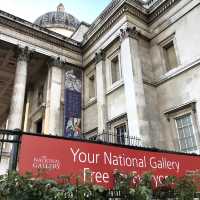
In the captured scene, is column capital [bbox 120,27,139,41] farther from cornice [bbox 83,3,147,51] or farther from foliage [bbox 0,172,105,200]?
foliage [bbox 0,172,105,200]

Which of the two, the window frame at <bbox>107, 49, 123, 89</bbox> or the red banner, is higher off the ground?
the window frame at <bbox>107, 49, 123, 89</bbox>

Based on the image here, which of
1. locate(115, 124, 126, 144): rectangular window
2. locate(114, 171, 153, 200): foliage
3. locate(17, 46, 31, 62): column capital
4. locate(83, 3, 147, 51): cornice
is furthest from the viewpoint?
locate(17, 46, 31, 62): column capital

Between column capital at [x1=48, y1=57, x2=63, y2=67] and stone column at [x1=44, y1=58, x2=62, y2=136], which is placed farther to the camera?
column capital at [x1=48, y1=57, x2=63, y2=67]

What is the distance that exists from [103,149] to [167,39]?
13.1 metres

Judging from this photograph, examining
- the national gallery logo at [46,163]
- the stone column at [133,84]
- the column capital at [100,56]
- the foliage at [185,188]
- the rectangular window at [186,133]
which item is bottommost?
the foliage at [185,188]

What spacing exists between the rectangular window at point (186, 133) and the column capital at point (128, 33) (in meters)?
6.24

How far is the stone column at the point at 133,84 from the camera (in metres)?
13.6

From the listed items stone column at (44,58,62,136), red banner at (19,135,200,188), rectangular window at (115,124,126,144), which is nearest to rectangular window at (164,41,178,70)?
rectangular window at (115,124,126,144)

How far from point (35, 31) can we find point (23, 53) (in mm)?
2142

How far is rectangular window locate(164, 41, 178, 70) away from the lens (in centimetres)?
1577

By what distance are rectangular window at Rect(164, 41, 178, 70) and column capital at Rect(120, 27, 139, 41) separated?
7.21ft

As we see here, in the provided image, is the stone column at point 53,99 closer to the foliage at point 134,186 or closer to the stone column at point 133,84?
the stone column at point 133,84

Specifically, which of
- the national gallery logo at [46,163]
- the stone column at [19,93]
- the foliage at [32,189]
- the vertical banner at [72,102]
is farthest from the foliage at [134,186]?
the vertical banner at [72,102]

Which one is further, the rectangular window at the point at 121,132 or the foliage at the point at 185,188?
the rectangular window at the point at 121,132
